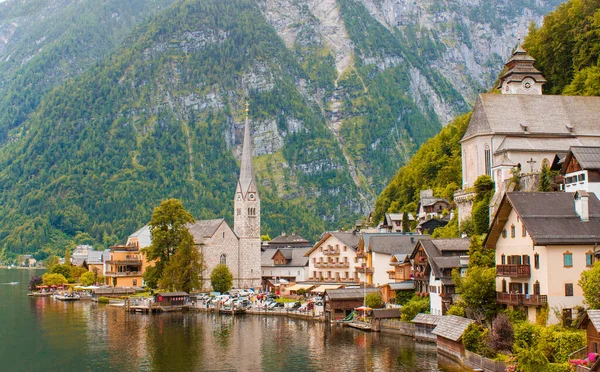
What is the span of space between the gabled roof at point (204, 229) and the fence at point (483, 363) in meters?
72.1

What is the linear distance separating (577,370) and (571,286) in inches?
402

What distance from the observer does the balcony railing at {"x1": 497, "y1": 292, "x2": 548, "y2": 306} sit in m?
47.8

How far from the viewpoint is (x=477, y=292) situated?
178 feet

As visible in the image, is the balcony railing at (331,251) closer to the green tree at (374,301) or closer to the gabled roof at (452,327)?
the green tree at (374,301)

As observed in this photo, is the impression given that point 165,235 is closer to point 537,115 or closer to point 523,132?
point 523,132

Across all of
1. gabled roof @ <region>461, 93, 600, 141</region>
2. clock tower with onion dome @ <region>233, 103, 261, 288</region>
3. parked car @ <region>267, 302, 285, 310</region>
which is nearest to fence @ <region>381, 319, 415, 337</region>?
gabled roof @ <region>461, 93, 600, 141</region>

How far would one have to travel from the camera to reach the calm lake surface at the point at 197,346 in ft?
179

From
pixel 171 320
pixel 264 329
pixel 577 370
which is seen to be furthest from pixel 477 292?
pixel 171 320

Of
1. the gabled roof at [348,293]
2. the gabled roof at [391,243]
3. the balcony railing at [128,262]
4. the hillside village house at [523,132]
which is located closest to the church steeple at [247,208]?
the balcony railing at [128,262]

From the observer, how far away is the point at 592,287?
4375 cm

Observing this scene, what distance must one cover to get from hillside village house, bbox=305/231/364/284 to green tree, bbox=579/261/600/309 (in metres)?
51.4

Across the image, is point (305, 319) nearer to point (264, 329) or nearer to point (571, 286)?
point (264, 329)

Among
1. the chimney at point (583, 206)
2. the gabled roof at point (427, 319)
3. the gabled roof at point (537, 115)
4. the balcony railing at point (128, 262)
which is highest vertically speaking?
the gabled roof at point (537, 115)

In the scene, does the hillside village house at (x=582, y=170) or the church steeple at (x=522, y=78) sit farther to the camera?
the church steeple at (x=522, y=78)
